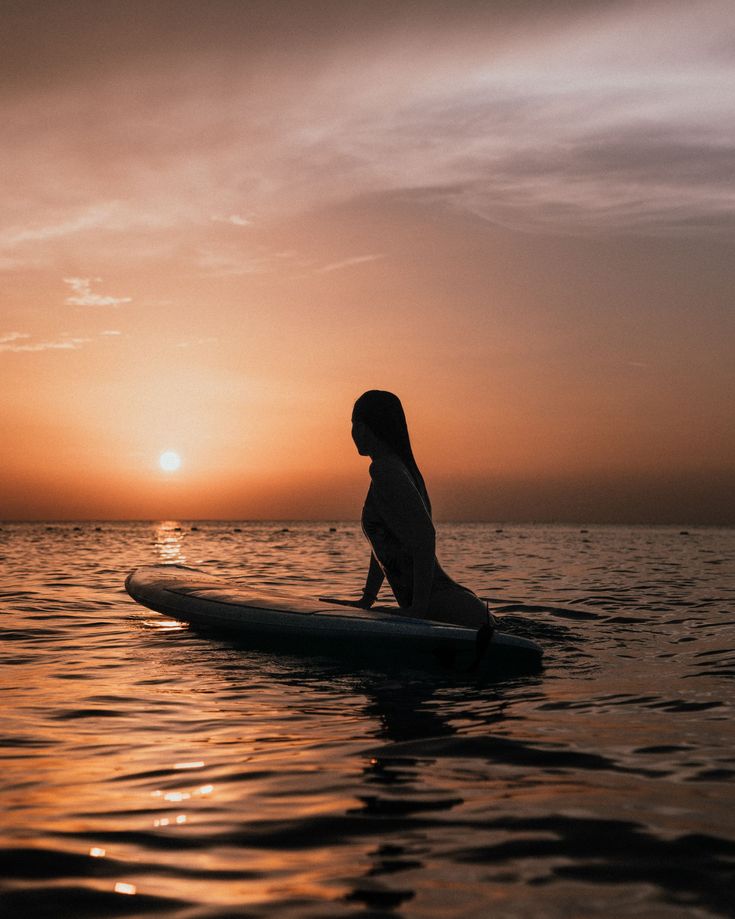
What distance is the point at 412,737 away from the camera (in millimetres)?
4711

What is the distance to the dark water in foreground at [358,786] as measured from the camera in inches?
107

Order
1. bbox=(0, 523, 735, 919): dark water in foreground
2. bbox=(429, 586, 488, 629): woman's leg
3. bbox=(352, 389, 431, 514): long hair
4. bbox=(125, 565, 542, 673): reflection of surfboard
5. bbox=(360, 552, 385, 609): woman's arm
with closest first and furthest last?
bbox=(0, 523, 735, 919): dark water in foreground
bbox=(125, 565, 542, 673): reflection of surfboard
bbox=(352, 389, 431, 514): long hair
bbox=(429, 586, 488, 629): woman's leg
bbox=(360, 552, 385, 609): woman's arm

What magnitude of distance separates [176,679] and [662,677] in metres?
3.69

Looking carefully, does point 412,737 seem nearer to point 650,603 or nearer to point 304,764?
point 304,764

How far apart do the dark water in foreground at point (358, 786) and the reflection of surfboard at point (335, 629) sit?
20 centimetres

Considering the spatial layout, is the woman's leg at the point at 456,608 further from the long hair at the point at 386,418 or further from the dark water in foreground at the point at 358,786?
the long hair at the point at 386,418

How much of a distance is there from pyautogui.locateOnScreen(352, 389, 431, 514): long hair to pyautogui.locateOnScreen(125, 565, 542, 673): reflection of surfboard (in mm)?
1226

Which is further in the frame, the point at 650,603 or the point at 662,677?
the point at 650,603

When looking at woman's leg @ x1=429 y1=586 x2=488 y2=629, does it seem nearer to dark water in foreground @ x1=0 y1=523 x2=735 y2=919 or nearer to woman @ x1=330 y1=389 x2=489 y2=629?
woman @ x1=330 y1=389 x2=489 y2=629

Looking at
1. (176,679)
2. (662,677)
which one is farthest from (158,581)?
(662,677)

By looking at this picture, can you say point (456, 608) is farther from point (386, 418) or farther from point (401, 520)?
point (386, 418)

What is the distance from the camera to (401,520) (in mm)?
6539

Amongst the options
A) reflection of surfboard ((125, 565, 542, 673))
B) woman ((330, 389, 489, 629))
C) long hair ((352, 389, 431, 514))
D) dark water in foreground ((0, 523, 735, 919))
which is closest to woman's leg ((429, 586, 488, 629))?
woman ((330, 389, 489, 629))

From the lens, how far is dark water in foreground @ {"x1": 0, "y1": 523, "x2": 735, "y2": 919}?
2719 millimetres
